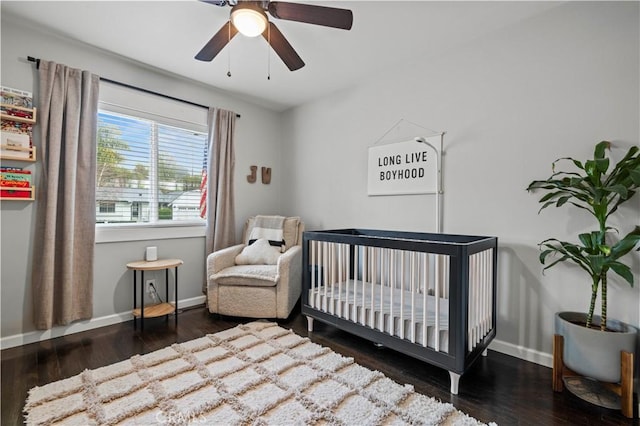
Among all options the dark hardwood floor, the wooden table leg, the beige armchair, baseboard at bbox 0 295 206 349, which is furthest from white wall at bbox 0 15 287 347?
the wooden table leg

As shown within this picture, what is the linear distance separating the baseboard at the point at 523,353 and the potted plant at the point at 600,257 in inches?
13.7

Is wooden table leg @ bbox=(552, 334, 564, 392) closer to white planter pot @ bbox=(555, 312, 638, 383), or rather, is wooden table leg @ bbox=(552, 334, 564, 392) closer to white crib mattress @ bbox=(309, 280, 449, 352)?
white planter pot @ bbox=(555, 312, 638, 383)

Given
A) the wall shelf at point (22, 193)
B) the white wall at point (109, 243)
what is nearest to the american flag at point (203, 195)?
the white wall at point (109, 243)

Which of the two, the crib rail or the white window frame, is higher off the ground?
the white window frame

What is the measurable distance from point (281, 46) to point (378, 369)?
7.35 feet

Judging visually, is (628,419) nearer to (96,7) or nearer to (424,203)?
(424,203)

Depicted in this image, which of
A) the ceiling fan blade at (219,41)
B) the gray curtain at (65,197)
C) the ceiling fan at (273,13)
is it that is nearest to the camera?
the ceiling fan at (273,13)

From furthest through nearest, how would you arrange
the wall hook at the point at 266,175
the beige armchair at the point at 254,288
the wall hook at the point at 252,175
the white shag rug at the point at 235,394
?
the wall hook at the point at 266,175
the wall hook at the point at 252,175
the beige armchair at the point at 254,288
the white shag rug at the point at 235,394

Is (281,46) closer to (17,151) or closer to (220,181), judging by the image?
(220,181)

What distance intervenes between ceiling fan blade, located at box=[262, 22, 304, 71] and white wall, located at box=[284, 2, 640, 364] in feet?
4.09

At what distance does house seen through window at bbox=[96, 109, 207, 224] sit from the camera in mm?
2719

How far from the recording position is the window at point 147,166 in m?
2.72

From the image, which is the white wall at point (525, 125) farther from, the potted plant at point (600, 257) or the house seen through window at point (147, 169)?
the house seen through window at point (147, 169)

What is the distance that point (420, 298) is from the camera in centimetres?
229
